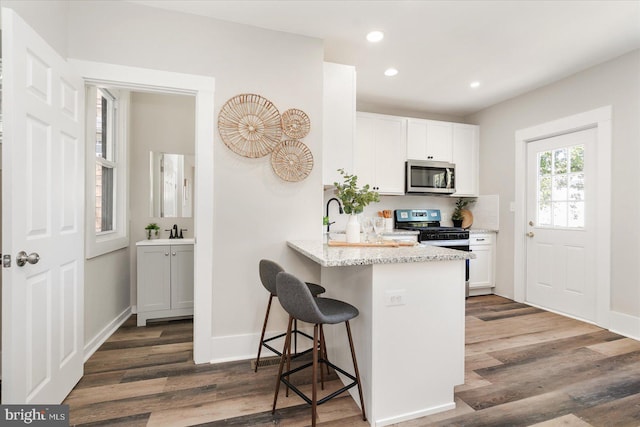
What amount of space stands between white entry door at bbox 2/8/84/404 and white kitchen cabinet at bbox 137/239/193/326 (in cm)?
106

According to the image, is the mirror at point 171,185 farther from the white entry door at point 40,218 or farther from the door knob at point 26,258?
the door knob at point 26,258

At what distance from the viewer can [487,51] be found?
2.89 metres

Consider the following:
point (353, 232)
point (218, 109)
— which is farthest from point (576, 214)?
point (218, 109)

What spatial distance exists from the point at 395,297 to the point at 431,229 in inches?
102

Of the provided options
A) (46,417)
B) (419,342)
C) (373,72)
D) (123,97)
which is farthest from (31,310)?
(373,72)

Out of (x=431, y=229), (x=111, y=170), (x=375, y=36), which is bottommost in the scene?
(x=431, y=229)

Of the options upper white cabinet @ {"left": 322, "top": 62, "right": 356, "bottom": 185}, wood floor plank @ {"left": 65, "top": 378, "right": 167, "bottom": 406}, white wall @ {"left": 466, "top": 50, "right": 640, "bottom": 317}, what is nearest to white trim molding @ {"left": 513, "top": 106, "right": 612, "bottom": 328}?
white wall @ {"left": 466, "top": 50, "right": 640, "bottom": 317}

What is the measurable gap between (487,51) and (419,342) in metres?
2.71

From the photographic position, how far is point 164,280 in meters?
3.17

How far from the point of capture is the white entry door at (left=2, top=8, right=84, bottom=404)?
1.36 metres

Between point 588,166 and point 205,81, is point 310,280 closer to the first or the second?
point 205,81

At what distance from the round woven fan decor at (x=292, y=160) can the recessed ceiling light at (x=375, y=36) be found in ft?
3.56

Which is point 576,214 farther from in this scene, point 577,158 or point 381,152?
point 381,152

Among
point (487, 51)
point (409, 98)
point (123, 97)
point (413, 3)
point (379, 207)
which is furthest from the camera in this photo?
point (379, 207)
